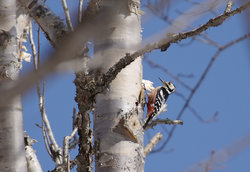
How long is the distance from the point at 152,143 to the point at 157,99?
1217 mm

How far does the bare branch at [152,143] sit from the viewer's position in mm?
3395

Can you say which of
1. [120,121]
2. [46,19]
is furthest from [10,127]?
[46,19]

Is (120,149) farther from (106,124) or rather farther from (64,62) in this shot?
(64,62)

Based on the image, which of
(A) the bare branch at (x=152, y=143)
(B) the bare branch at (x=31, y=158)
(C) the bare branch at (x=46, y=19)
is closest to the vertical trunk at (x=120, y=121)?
(C) the bare branch at (x=46, y=19)

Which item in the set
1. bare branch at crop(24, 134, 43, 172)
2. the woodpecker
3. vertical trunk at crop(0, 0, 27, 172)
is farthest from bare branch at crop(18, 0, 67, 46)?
the woodpecker

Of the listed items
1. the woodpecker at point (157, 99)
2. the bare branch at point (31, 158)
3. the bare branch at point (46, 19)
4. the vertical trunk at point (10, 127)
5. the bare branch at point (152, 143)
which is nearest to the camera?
the vertical trunk at point (10, 127)

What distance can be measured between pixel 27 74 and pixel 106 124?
4.89 feet

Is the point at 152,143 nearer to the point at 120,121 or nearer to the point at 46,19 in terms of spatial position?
the point at 120,121

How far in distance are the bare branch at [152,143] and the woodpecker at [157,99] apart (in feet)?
2.16

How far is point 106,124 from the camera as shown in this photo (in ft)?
6.37

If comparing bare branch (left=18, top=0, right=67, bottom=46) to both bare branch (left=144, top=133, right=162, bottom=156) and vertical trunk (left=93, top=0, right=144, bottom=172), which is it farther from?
bare branch (left=144, top=133, right=162, bottom=156)

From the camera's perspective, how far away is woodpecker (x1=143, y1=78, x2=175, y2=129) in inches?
175

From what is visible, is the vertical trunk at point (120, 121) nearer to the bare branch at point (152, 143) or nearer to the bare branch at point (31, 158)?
the bare branch at point (31, 158)

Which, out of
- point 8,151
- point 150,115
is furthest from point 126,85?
point 150,115
